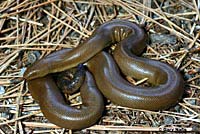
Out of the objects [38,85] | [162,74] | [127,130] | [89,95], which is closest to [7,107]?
[38,85]

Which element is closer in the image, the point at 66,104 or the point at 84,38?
the point at 66,104

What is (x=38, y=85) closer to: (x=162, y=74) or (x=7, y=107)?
(x=7, y=107)

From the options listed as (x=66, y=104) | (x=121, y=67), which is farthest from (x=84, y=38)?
(x=66, y=104)

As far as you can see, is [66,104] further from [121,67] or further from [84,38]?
[84,38]

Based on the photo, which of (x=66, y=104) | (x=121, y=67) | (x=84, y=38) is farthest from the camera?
(x=84, y=38)
